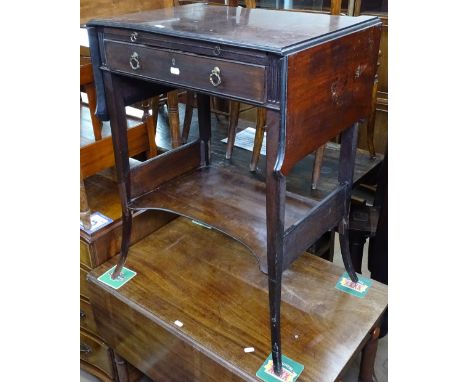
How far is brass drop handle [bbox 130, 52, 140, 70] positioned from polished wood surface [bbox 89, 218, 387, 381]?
0.69 m

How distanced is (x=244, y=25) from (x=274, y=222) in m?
0.47

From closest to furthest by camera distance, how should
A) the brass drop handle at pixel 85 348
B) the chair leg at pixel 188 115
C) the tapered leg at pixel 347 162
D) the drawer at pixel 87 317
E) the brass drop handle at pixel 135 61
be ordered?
the brass drop handle at pixel 135 61, the tapered leg at pixel 347 162, the drawer at pixel 87 317, the brass drop handle at pixel 85 348, the chair leg at pixel 188 115

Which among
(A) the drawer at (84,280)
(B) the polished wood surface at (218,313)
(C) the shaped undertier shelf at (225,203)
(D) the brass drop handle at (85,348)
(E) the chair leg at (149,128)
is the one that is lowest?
(D) the brass drop handle at (85,348)

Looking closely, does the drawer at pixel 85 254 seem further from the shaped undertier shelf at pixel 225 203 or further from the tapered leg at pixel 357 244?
the tapered leg at pixel 357 244

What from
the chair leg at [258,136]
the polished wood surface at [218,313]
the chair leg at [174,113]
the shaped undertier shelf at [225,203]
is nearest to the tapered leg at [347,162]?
the shaped undertier shelf at [225,203]

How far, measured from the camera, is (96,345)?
1727 millimetres

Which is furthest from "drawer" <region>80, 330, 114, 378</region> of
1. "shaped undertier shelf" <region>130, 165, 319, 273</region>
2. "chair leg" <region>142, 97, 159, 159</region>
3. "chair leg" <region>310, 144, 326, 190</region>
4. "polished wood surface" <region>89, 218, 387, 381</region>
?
"chair leg" <region>310, 144, 326, 190</region>

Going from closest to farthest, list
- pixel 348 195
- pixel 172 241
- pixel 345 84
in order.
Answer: pixel 345 84, pixel 348 195, pixel 172 241

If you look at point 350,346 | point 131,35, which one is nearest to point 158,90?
point 131,35

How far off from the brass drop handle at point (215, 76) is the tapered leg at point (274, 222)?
145 mm

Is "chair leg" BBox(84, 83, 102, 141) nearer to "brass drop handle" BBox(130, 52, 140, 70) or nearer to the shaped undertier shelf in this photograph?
the shaped undertier shelf

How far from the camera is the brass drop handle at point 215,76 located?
97cm

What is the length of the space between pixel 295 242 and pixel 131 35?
2.14 ft

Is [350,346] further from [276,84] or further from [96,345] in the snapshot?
[96,345]
